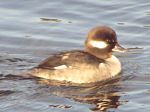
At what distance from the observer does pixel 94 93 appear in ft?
39.2

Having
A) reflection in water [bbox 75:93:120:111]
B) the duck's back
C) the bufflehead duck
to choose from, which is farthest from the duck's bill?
reflection in water [bbox 75:93:120:111]

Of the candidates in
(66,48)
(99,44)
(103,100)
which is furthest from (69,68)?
(66,48)

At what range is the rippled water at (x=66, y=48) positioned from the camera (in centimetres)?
1135

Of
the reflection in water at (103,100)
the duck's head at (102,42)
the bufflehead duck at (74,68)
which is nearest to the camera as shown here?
the reflection in water at (103,100)

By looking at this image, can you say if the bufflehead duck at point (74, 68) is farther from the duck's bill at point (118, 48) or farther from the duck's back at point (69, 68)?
the duck's bill at point (118, 48)

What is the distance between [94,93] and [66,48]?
2.60 m

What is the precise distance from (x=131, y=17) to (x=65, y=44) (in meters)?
2.25

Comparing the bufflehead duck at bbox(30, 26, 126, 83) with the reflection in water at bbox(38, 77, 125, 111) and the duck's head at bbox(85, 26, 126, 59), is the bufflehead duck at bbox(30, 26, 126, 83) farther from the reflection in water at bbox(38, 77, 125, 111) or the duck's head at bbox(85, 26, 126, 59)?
the duck's head at bbox(85, 26, 126, 59)

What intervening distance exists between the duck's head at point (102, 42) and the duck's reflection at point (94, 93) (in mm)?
735

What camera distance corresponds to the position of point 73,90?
12.1 metres

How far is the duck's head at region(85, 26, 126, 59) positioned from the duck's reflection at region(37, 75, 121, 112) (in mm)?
735

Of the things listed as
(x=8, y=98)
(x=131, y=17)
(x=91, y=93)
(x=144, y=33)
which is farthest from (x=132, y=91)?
(x=131, y=17)

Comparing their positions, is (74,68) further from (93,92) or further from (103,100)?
(103,100)

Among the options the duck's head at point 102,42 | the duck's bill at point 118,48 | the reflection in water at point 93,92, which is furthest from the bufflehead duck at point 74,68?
the duck's bill at point 118,48
